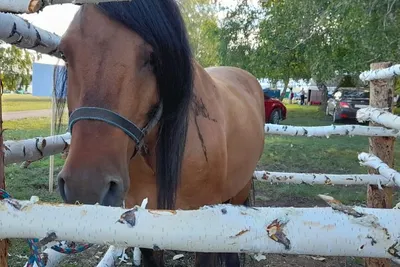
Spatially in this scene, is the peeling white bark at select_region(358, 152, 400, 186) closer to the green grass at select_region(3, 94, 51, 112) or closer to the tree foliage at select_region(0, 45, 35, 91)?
the tree foliage at select_region(0, 45, 35, 91)

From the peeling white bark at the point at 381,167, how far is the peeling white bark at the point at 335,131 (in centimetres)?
19

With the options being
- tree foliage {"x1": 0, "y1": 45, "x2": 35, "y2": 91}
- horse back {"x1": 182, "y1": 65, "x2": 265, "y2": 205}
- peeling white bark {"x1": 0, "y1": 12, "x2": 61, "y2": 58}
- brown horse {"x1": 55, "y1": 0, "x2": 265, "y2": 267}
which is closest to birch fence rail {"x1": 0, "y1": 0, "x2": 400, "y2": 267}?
brown horse {"x1": 55, "y1": 0, "x2": 265, "y2": 267}

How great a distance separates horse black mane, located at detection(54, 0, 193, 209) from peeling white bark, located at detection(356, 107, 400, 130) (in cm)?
143

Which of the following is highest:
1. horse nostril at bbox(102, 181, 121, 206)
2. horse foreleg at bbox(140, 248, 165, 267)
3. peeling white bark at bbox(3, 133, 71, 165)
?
peeling white bark at bbox(3, 133, 71, 165)

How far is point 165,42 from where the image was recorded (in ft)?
5.21

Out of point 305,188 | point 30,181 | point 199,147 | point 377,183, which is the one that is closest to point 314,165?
point 305,188

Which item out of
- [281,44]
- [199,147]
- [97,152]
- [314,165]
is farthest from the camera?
[281,44]

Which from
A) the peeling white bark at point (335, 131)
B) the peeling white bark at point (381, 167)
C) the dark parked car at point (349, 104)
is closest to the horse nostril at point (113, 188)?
the peeling white bark at point (381, 167)

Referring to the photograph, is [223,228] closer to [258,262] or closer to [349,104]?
[258,262]

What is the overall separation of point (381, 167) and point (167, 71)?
1.95 metres

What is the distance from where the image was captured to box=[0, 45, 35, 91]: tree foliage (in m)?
12.8

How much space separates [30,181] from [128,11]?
14.5ft

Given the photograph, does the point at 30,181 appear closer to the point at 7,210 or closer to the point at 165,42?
the point at 165,42

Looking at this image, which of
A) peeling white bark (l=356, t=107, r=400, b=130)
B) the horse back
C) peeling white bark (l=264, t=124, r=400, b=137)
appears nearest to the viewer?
the horse back
